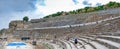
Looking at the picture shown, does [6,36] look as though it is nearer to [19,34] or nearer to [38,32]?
[19,34]

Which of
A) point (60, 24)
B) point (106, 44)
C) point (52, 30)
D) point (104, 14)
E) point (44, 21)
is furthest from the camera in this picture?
point (44, 21)

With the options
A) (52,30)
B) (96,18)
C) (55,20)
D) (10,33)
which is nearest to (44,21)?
(55,20)

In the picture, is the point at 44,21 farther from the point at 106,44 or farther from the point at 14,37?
the point at 106,44

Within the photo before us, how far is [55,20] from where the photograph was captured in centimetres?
5328

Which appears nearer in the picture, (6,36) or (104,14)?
(104,14)

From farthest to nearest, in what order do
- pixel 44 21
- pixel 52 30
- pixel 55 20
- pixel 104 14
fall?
1. pixel 44 21
2. pixel 55 20
3. pixel 52 30
4. pixel 104 14

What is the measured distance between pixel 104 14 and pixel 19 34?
17049mm

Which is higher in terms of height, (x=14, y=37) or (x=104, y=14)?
(x=104, y=14)

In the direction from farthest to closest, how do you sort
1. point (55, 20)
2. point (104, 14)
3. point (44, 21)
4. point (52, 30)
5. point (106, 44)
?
point (44, 21)
point (55, 20)
point (52, 30)
point (104, 14)
point (106, 44)

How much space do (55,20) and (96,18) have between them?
14.0m

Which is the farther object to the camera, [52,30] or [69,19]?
[69,19]

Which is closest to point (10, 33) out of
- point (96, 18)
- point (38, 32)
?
point (38, 32)

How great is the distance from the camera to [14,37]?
48406 millimetres

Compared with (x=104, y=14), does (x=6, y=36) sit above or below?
below
